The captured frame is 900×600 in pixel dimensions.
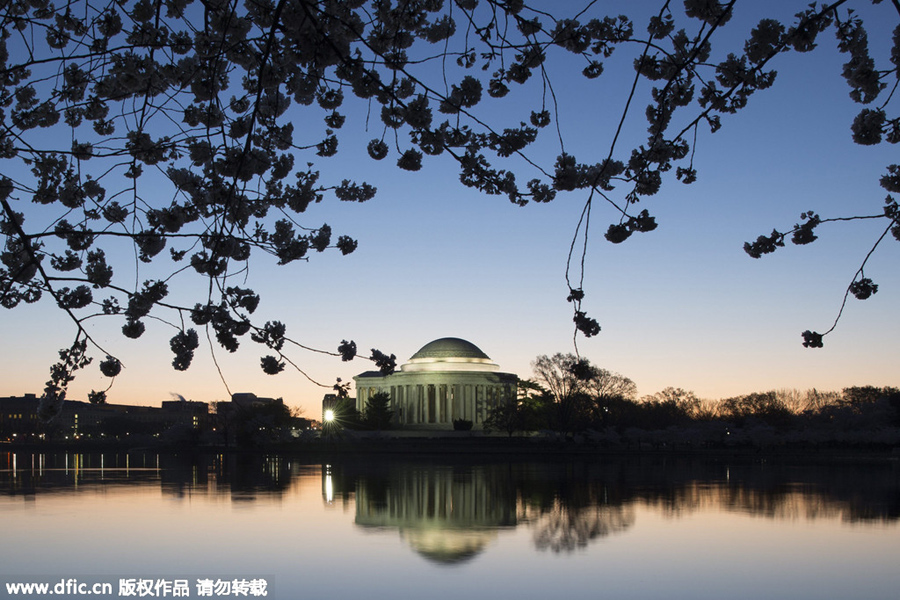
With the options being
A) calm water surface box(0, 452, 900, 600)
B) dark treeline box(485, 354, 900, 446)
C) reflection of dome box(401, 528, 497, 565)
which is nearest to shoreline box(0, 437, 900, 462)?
dark treeline box(485, 354, 900, 446)

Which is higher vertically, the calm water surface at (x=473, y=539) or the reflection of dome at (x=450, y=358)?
the reflection of dome at (x=450, y=358)

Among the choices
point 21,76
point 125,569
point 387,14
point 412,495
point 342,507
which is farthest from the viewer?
point 412,495

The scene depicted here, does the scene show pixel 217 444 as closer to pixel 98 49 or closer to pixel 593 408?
pixel 593 408

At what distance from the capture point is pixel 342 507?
31.0m

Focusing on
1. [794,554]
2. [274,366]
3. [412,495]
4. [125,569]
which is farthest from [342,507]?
[274,366]

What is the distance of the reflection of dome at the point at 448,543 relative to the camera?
20.1 m

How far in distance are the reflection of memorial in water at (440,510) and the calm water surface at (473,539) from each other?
0.10 m

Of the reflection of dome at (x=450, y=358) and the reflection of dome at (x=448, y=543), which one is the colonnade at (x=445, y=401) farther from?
the reflection of dome at (x=448, y=543)

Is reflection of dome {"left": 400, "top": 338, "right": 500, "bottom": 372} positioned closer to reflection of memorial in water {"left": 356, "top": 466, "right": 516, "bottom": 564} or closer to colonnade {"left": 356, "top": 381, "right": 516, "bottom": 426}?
colonnade {"left": 356, "top": 381, "right": 516, "bottom": 426}

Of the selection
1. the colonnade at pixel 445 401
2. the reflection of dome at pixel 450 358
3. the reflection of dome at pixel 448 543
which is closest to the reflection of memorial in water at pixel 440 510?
the reflection of dome at pixel 448 543

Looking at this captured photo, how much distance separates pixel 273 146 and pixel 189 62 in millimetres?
1649

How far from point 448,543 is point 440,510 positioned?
7.45 metres

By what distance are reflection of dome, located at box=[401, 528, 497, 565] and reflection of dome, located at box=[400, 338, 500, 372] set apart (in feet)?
335

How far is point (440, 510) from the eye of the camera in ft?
96.7
